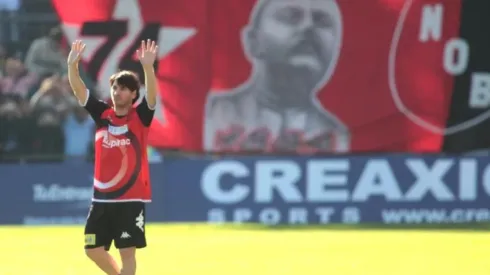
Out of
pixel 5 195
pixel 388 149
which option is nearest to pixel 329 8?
pixel 388 149

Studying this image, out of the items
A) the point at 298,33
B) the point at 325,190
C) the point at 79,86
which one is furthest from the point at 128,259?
the point at 298,33

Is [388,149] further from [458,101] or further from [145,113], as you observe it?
[145,113]

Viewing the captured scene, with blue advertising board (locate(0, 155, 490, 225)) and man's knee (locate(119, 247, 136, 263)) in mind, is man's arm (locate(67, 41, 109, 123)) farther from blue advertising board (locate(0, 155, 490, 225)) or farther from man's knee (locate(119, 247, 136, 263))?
blue advertising board (locate(0, 155, 490, 225))

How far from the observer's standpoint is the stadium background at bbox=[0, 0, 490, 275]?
16.6 meters

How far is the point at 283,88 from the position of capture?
1683cm

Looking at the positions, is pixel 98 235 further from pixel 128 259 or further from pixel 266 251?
pixel 266 251

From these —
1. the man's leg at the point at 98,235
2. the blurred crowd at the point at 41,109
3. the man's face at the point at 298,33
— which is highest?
the man's face at the point at 298,33

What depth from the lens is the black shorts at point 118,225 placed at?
29.2 feet

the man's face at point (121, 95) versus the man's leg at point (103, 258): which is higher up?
the man's face at point (121, 95)

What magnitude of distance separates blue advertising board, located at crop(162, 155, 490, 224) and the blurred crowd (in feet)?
4.78

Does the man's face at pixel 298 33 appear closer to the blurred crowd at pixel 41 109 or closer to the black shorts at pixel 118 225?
the blurred crowd at pixel 41 109

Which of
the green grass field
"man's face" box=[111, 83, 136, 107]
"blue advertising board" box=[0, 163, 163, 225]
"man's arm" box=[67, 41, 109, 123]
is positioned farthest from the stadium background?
"man's face" box=[111, 83, 136, 107]

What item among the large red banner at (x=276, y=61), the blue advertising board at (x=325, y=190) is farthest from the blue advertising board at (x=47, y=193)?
the large red banner at (x=276, y=61)

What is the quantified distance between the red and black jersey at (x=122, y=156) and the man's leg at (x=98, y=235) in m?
0.10
